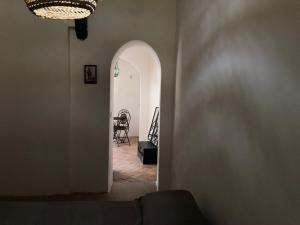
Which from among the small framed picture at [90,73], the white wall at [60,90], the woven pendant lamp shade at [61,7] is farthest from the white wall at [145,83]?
the woven pendant lamp shade at [61,7]

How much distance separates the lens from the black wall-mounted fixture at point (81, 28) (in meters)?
4.07

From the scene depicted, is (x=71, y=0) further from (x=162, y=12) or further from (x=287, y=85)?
(x=162, y=12)

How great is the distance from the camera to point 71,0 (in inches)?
74.1

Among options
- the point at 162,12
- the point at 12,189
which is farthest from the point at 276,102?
the point at 12,189

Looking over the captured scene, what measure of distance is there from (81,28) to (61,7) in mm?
2281

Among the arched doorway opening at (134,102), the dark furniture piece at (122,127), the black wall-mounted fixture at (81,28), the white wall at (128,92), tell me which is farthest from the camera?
the white wall at (128,92)

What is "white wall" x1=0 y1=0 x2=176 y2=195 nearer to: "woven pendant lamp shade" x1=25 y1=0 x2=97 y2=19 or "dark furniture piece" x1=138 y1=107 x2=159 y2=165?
"dark furniture piece" x1=138 y1=107 x2=159 y2=165

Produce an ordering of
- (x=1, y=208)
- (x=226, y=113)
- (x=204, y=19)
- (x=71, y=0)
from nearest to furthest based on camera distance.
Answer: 1. (x=71, y=0)
2. (x=226, y=113)
3. (x=1, y=208)
4. (x=204, y=19)

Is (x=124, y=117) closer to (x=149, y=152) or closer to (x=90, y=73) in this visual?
(x=149, y=152)

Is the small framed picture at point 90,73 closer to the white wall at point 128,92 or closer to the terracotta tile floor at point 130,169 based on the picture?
the terracotta tile floor at point 130,169

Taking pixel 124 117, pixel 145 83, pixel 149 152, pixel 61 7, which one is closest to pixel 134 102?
pixel 124 117

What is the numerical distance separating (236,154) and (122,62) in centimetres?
767

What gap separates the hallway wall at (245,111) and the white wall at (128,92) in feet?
20.4

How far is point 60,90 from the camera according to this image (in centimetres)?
440
